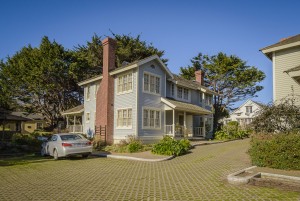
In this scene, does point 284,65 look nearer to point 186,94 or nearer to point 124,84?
point 124,84

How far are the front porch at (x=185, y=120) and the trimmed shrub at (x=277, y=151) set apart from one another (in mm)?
11512

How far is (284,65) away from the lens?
48.8 feet

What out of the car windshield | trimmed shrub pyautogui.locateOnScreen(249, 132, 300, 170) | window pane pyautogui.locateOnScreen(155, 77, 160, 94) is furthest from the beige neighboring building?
the car windshield

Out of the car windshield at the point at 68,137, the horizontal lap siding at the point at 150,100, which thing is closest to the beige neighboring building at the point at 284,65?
the horizontal lap siding at the point at 150,100

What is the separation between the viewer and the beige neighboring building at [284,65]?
14328 mm

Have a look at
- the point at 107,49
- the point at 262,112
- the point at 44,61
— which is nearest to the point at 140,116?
the point at 107,49

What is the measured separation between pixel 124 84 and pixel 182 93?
7.46 metres

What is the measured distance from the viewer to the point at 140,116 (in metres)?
21.3

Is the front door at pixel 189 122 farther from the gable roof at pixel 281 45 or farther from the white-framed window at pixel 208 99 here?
the gable roof at pixel 281 45

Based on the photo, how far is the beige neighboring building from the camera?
47.0 ft

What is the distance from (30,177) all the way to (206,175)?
22.0 feet

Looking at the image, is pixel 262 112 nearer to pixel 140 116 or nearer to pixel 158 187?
pixel 158 187

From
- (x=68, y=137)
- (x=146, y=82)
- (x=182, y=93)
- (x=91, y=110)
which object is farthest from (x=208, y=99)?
(x=68, y=137)

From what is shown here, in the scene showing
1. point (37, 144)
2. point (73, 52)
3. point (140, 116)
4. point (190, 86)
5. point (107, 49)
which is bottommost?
point (37, 144)
